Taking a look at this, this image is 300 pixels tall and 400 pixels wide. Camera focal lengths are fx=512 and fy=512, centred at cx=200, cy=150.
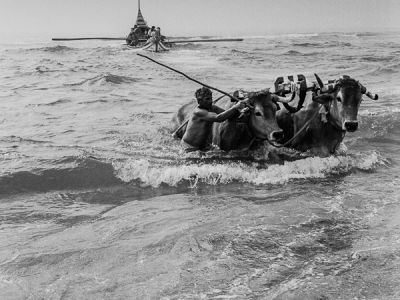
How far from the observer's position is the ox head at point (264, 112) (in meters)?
7.57

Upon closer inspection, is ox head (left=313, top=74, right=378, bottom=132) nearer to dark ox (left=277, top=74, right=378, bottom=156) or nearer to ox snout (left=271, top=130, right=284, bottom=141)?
dark ox (left=277, top=74, right=378, bottom=156)

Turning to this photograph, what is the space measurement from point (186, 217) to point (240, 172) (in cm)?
190

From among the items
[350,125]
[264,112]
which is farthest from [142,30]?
[350,125]

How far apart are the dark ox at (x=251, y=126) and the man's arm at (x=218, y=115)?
0.12 metres

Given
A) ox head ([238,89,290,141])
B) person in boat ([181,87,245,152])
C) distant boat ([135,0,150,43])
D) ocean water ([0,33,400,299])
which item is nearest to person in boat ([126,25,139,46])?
distant boat ([135,0,150,43])

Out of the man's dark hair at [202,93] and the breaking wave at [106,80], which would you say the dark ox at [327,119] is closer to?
the man's dark hair at [202,93]

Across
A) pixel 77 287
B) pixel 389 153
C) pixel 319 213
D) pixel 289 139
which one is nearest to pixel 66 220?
pixel 77 287

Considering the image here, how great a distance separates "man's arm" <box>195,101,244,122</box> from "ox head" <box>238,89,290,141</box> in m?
0.18

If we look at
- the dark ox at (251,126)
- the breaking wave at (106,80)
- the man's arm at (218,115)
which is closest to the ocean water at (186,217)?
the dark ox at (251,126)

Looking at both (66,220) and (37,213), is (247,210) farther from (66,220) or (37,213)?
(37,213)

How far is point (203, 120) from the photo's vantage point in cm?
830

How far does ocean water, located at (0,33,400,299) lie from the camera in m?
4.30

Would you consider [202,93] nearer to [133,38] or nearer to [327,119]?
[327,119]

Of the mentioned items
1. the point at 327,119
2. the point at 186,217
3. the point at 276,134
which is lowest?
the point at 186,217
